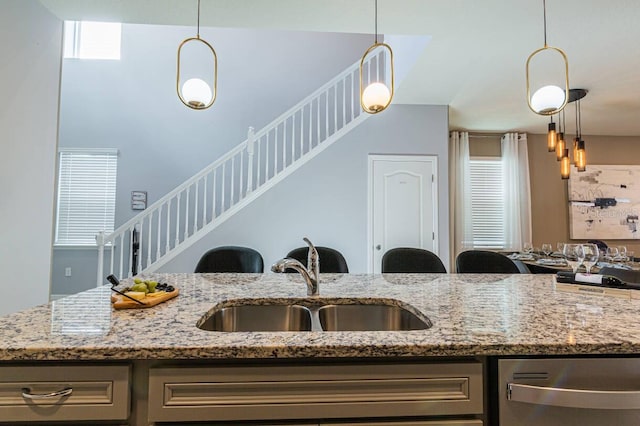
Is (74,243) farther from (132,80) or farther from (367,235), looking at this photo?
(367,235)

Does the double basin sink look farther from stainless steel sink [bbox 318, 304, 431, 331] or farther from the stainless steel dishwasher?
the stainless steel dishwasher

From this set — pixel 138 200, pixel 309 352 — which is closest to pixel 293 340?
pixel 309 352

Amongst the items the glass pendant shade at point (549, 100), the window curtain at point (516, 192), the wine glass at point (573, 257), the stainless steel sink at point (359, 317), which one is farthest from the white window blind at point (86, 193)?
the window curtain at point (516, 192)

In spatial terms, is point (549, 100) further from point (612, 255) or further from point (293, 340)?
point (612, 255)

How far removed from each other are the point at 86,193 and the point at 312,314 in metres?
5.34

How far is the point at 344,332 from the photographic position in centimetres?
95

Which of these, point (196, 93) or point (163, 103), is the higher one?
point (163, 103)

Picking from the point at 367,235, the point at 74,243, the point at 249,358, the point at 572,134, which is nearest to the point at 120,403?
the point at 249,358

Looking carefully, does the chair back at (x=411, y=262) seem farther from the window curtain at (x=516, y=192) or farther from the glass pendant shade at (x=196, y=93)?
the window curtain at (x=516, y=192)

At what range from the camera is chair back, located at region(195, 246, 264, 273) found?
2.73m

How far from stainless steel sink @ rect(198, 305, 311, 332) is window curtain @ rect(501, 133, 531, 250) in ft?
16.3

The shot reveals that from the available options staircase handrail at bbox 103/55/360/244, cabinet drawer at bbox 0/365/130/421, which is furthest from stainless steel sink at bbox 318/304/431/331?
staircase handrail at bbox 103/55/360/244

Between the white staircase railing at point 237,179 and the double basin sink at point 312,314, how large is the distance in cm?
278

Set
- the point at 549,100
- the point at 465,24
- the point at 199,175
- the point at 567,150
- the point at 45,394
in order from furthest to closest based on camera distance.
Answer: the point at 199,175, the point at 567,150, the point at 465,24, the point at 549,100, the point at 45,394
